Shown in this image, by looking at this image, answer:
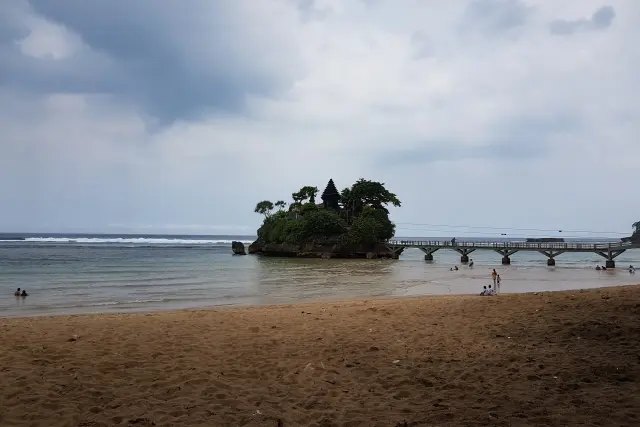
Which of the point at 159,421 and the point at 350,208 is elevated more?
the point at 350,208

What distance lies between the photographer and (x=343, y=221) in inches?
3302

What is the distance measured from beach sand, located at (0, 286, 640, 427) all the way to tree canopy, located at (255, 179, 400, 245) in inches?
2645

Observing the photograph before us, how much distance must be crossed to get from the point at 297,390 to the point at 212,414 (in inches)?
54.0

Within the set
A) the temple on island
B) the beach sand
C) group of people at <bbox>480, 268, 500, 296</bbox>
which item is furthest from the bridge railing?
the beach sand

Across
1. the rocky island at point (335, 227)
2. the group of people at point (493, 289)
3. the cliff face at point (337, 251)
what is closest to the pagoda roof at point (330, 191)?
the rocky island at point (335, 227)

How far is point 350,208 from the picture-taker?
90.4 metres

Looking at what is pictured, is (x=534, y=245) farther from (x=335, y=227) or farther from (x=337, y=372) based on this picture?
(x=337, y=372)

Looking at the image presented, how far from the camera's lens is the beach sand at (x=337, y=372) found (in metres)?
5.52

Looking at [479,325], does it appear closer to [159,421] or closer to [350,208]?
[159,421]

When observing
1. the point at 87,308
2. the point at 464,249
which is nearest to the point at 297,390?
the point at 87,308

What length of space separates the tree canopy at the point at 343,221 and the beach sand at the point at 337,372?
6718 cm

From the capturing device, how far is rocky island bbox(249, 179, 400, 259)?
7894 centimetres

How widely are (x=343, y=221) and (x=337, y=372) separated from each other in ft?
251

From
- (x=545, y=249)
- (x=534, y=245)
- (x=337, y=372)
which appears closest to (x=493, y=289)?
(x=337, y=372)
